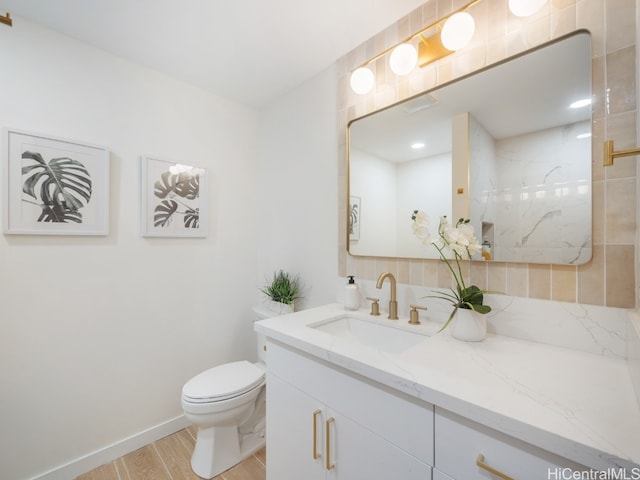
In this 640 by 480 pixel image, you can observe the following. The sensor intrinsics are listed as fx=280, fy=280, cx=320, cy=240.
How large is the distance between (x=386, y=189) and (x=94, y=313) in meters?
1.75

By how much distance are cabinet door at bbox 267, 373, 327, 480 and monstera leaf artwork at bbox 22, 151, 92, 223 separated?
4.52 feet

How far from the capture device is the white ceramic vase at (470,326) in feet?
3.22

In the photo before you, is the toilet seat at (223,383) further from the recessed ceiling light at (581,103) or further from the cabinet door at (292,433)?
the recessed ceiling light at (581,103)

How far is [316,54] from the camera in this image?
1.65m

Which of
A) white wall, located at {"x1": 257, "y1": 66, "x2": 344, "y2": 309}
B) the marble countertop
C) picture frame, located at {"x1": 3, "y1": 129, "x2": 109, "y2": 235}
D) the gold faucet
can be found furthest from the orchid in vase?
picture frame, located at {"x1": 3, "y1": 129, "x2": 109, "y2": 235}

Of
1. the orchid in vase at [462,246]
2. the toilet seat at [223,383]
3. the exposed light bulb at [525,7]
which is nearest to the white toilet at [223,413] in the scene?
the toilet seat at [223,383]

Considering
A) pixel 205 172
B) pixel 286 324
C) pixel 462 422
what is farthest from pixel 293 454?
pixel 205 172

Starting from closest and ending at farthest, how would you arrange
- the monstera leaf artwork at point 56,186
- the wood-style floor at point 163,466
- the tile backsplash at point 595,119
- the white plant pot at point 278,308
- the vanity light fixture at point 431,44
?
the tile backsplash at point 595,119
the vanity light fixture at point 431,44
the monstera leaf artwork at point 56,186
the wood-style floor at point 163,466
the white plant pot at point 278,308

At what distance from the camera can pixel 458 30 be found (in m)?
1.11

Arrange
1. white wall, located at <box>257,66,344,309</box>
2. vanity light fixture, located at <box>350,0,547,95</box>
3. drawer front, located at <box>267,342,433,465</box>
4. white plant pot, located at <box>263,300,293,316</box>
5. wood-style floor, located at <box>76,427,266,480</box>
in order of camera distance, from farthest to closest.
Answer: white plant pot, located at <box>263,300,293,316</box>, white wall, located at <box>257,66,344,309</box>, wood-style floor, located at <box>76,427,266,480</box>, vanity light fixture, located at <box>350,0,547,95</box>, drawer front, located at <box>267,342,433,465</box>

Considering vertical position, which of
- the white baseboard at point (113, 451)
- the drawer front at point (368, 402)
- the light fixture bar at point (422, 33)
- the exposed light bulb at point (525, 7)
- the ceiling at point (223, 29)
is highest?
the ceiling at point (223, 29)

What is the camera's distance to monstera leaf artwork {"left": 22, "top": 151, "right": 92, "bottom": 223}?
1389 millimetres

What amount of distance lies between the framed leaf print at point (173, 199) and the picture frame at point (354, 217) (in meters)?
1.08

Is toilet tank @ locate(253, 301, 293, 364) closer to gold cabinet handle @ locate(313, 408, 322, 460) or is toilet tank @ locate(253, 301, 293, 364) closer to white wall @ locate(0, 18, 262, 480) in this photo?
white wall @ locate(0, 18, 262, 480)
